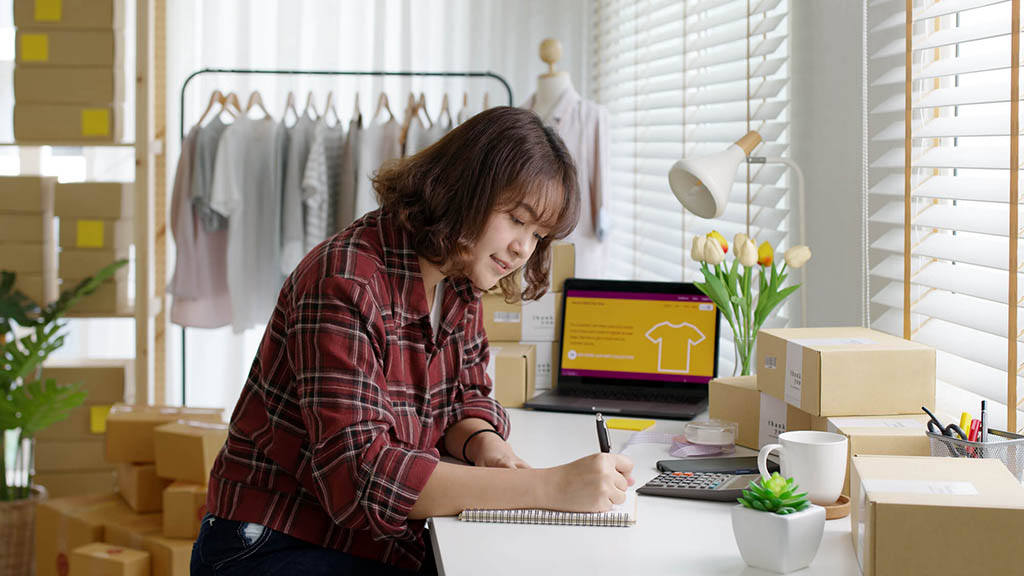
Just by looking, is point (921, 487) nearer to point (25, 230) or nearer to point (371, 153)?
point (371, 153)

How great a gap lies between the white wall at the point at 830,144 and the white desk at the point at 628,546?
0.72 meters

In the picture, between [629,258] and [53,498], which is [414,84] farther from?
[53,498]

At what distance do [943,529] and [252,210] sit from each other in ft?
9.03

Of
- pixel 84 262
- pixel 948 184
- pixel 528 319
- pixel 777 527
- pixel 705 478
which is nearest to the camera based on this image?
pixel 777 527

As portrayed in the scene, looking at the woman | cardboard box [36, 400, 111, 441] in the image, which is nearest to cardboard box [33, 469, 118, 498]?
cardboard box [36, 400, 111, 441]

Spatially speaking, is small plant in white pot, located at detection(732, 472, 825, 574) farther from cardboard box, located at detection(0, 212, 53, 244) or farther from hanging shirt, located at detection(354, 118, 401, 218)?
cardboard box, located at detection(0, 212, 53, 244)

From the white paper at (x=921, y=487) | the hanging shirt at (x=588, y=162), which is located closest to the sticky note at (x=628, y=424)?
the white paper at (x=921, y=487)

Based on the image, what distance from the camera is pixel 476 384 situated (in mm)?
1731

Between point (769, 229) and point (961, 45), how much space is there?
67 centimetres

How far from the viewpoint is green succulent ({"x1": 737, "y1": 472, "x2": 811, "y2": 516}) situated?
1.10 metres

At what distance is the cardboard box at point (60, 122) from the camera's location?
9.94 feet

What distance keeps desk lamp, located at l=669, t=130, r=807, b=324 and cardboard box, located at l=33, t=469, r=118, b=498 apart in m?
2.21

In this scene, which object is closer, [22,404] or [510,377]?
[510,377]

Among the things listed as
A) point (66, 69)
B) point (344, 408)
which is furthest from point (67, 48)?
point (344, 408)
